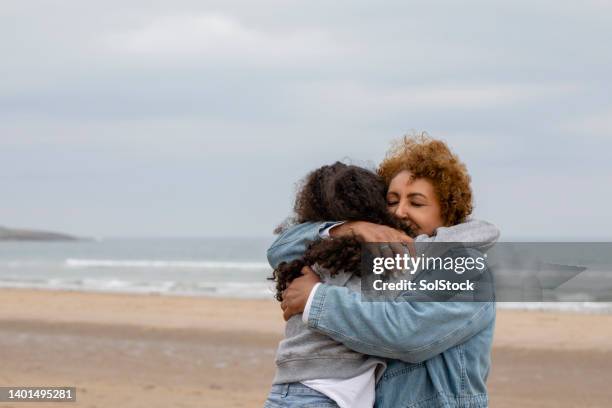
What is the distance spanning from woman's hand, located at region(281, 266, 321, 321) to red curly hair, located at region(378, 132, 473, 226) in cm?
39

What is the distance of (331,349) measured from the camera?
2.26 metres

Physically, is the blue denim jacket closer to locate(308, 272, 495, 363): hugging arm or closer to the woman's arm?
locate(308, 272, 495, 363): hugging arm

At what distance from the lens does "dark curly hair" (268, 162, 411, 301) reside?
227 centimetres

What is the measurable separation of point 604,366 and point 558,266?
907 centimetres

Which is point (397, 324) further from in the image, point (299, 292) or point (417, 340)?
point (299, 292)

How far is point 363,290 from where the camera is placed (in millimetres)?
2270

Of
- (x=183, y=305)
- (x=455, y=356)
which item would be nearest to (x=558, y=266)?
(x=455, y=356)

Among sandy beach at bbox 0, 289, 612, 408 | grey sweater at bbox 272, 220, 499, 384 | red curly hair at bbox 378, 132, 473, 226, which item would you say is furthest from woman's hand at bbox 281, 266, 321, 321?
sandy beach at bbox 0, 289, 612, 408

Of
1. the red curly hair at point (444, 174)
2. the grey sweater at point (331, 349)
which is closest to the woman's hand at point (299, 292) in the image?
the grey sweater at point (331, 349)

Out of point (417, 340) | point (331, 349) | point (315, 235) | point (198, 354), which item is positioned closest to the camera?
point (417, 340)

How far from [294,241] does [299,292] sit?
18 cm

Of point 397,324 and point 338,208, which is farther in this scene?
point 338,208

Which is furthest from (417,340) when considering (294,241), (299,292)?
(294,241)

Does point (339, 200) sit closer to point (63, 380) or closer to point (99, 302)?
point (63, 380)
